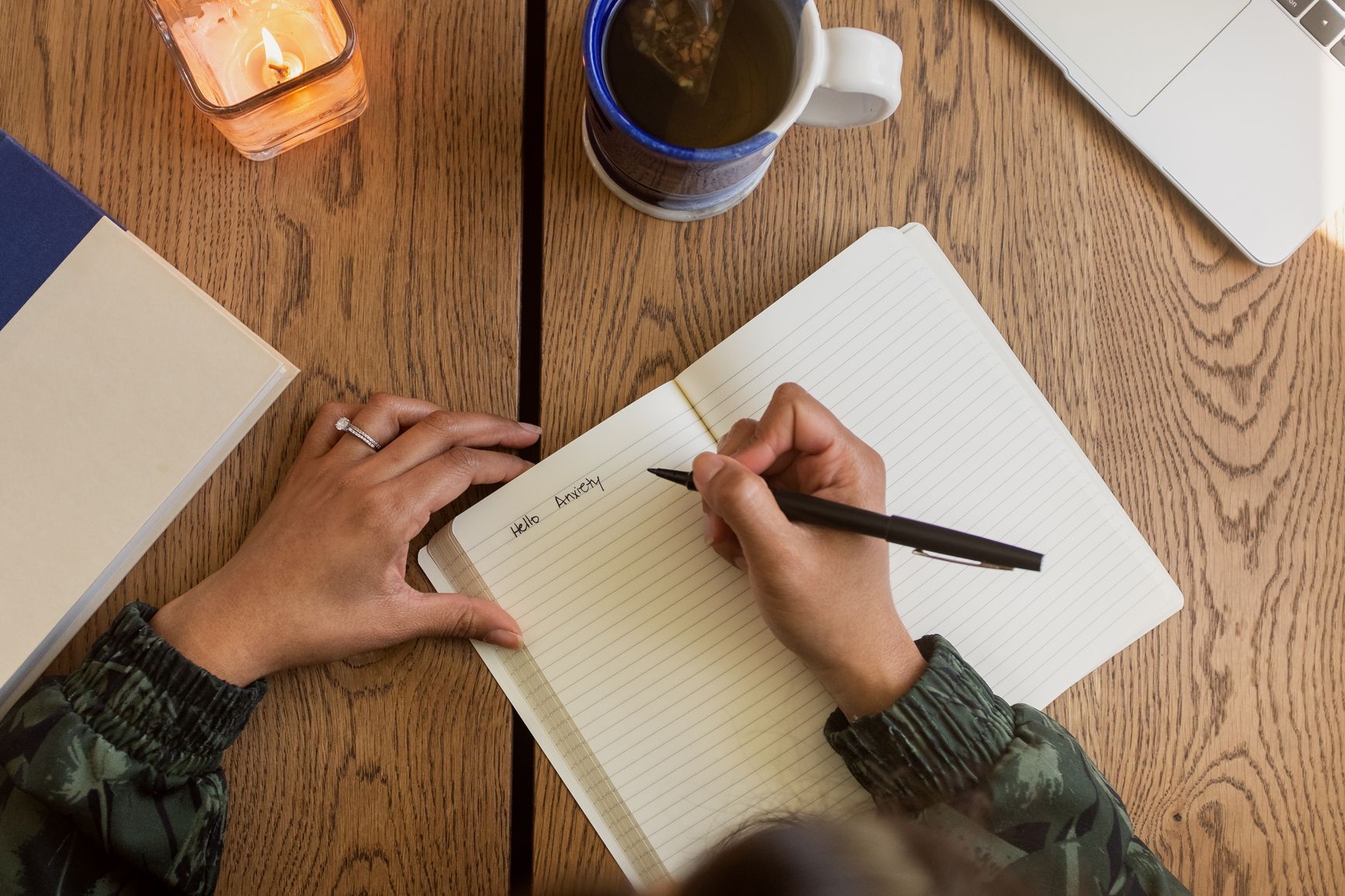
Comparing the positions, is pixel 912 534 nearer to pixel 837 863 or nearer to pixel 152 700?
pixel 837 863

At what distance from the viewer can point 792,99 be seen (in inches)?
22.0

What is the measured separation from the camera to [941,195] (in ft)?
2.40

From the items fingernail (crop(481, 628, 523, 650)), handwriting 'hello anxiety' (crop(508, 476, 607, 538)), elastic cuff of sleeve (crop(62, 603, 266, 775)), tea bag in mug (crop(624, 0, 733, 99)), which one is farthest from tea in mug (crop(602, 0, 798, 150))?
elastic cuff of sleeve (crop(62, 603, 266, 775))

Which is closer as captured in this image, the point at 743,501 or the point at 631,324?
the point at 743,501

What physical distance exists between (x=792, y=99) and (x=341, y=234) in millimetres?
348

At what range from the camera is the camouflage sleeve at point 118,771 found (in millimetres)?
605

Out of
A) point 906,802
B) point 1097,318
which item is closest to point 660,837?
point 906,802

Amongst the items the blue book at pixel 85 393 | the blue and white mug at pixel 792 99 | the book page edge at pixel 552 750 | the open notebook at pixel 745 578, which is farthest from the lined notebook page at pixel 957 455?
the blue book at pixel 85 393

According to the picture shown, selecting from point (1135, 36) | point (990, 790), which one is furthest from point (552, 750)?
point (1135, 36)

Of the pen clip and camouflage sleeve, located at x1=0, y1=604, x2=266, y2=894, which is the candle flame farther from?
the pen clip

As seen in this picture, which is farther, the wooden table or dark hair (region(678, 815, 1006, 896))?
the wooden table

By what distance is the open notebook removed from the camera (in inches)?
26.2

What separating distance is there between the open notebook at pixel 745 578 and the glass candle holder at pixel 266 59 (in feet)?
0.98

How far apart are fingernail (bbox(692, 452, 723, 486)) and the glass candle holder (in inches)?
14.1
